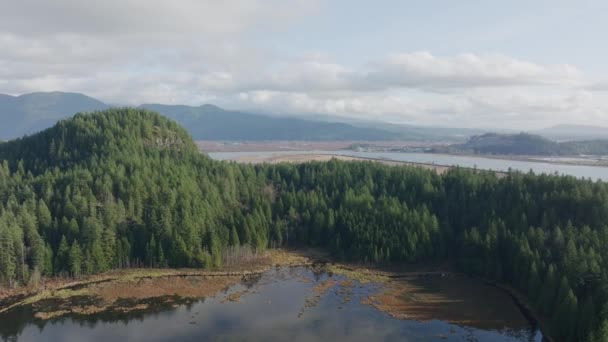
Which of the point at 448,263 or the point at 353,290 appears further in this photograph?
the point at 448,263

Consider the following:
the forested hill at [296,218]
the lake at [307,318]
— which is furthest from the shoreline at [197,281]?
the forested hill at [296,218]

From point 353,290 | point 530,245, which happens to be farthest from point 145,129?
point 530,245

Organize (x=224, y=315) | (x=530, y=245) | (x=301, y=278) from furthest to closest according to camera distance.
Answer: (x=301, y=278) < (x=530, y=245) < (x=224, y=315)

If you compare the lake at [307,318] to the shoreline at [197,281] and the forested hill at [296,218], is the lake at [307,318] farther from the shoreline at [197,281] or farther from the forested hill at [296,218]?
the forested hill at [296,218]

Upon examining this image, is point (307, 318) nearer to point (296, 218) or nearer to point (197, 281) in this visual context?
point (197, 281)

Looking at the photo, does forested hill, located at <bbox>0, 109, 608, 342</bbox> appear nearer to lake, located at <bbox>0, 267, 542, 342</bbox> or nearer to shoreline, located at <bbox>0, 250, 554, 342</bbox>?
shoreline, located at <bbox>0, 250, 554, 342</bbox>

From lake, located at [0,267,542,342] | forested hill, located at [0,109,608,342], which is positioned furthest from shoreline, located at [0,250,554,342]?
forested hill, located at [0,109,608,342]

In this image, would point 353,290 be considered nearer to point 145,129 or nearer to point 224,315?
point 224,315
